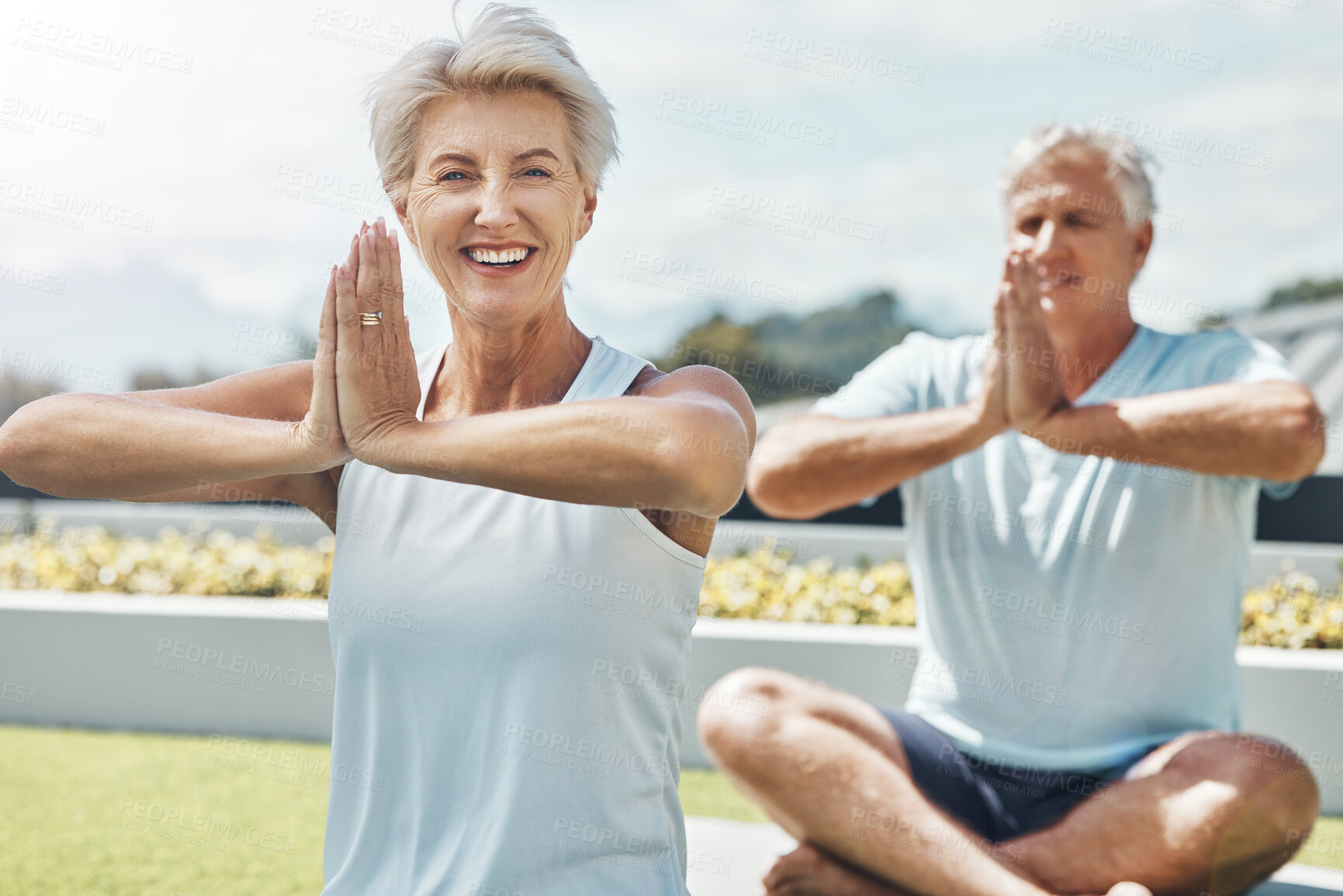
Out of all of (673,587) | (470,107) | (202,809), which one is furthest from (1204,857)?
(202,809)

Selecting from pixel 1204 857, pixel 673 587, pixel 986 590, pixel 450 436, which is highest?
pixel 450 436

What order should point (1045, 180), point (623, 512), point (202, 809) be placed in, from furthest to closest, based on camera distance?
1. point (202, 809)
2. point (1045, 180)
3. point (623, 512)

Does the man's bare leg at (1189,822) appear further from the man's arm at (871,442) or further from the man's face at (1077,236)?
the man's face at (1077,236)

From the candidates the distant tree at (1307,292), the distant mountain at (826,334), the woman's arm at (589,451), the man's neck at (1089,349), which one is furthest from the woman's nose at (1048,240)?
the distant tree at (1307,292)

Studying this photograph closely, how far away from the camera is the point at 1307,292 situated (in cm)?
2512

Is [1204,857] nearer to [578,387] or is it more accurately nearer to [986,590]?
[986,590]

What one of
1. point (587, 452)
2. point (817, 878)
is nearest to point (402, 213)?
point (587, 452)

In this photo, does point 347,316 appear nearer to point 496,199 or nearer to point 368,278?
point 368,278

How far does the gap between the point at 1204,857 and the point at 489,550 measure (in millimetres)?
1912

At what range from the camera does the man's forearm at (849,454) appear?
2.65 m

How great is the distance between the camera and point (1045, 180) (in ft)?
10.3

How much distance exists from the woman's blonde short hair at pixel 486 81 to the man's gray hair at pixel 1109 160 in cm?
181

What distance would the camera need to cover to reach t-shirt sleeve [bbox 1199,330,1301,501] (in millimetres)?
2658

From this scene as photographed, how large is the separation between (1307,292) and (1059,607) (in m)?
26.5
